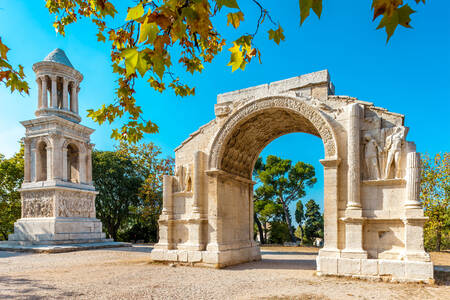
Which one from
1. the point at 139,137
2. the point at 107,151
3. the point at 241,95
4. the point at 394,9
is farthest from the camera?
the point at 107,151

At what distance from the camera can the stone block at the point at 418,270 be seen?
774 cm

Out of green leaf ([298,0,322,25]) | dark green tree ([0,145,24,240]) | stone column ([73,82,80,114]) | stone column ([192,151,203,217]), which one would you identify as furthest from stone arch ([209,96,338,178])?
dark green tree ([0,145,24,240])

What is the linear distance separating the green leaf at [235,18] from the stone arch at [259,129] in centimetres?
723

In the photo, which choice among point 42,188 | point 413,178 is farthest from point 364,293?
point 42,188

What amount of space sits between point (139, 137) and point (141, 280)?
5310 mm

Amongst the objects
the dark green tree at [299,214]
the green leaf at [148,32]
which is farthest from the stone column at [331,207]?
the dark green tree at [299,214]

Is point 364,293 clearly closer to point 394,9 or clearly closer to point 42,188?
point 394,9

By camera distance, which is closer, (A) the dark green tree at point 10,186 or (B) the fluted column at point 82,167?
(B) the fluted column at point 82,167

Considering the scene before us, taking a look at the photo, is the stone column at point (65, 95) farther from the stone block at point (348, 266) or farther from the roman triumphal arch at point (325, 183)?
the stone block at point (348, 266)

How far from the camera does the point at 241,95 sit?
11.3 meters

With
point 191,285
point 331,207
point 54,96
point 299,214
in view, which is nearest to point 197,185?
point 191,285

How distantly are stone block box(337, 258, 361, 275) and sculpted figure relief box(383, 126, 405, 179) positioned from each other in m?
2.52

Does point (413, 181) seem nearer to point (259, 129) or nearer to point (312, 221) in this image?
point (259, 129)

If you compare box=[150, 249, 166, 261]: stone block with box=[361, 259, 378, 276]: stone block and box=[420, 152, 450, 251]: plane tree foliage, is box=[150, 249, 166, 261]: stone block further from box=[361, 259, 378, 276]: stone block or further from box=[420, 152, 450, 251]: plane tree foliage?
box=[420, 152, 450, 251]: plane tree foliage
